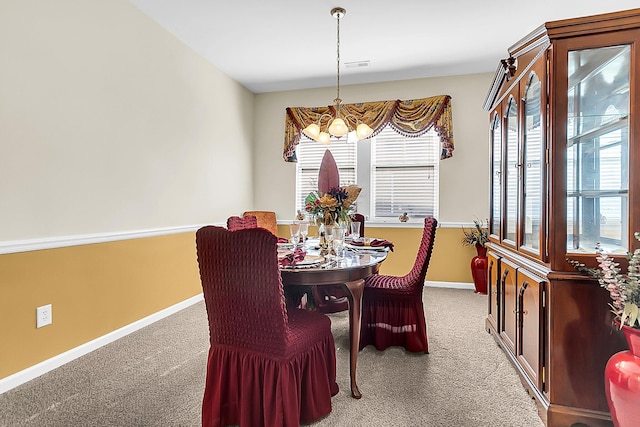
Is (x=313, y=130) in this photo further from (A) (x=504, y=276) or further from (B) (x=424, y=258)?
(A) (x=504, y=276)

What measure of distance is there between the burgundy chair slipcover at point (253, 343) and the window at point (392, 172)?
3202 millimetres

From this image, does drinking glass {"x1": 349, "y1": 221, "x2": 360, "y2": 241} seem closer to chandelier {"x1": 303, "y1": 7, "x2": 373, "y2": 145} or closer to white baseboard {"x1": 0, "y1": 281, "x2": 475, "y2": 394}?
chandelier {"x1": 303, "y1": 7, "x2": 373, "y2": 145}

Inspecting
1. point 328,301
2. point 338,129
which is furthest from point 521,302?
point 338,129

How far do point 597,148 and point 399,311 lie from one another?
155 centimetres

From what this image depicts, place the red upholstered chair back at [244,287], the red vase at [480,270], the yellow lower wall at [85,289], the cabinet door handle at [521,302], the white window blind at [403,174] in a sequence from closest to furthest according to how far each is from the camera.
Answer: the red upholstered chair back at [244,287]
the cabinet door handle at [521,302]
the yellow lower wall at [85,289]
the red vase at [480,270]
the white window blind at [403,174]

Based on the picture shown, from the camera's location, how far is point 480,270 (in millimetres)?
4094

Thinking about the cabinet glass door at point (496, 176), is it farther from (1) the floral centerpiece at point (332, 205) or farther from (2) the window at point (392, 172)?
(2) the window at point (392, 172)

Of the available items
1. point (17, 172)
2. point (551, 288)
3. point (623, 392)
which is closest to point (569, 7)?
point (551, 288)

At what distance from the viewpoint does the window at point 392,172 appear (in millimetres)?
4578

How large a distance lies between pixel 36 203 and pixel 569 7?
13.9 feet

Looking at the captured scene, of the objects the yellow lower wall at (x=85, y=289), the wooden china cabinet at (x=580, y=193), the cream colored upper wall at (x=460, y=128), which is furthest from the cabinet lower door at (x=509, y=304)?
the yellow lower wall at (x=85, y=289)

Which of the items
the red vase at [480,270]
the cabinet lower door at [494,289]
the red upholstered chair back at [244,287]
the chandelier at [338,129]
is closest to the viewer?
the red upholstered chair back at [244,287]

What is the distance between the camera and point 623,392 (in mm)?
1366

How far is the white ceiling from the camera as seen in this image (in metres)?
2.85
